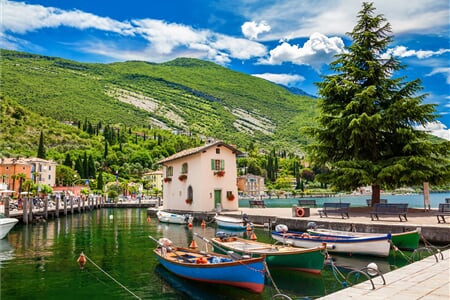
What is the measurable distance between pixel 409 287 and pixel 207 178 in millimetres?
28562

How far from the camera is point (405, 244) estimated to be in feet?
56.2

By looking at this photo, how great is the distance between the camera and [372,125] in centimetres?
2644

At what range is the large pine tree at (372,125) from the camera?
2586 centimetres

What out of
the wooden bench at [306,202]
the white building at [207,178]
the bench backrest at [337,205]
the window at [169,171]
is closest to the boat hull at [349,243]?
the bench backrest at [337,205]

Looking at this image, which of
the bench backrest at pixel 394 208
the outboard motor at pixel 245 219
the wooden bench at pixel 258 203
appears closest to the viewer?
the bench backrest at pixel 394 208

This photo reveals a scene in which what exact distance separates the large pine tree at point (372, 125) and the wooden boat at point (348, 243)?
985cm

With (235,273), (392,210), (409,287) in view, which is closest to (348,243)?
(392,210)

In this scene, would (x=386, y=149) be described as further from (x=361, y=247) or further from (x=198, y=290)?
(x=198, y=290)

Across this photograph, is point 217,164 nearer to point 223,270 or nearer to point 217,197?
point 217,197

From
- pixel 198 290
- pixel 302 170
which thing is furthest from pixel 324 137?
pixel 302 170

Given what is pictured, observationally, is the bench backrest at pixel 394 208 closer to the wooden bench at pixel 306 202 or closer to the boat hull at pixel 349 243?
the boat hull at pixel 349 243

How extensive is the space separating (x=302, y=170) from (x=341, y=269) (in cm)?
17459

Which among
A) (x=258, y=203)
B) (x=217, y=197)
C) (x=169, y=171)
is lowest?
(x=258, y=203)

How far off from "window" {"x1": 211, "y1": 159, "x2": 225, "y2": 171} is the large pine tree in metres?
10.8
